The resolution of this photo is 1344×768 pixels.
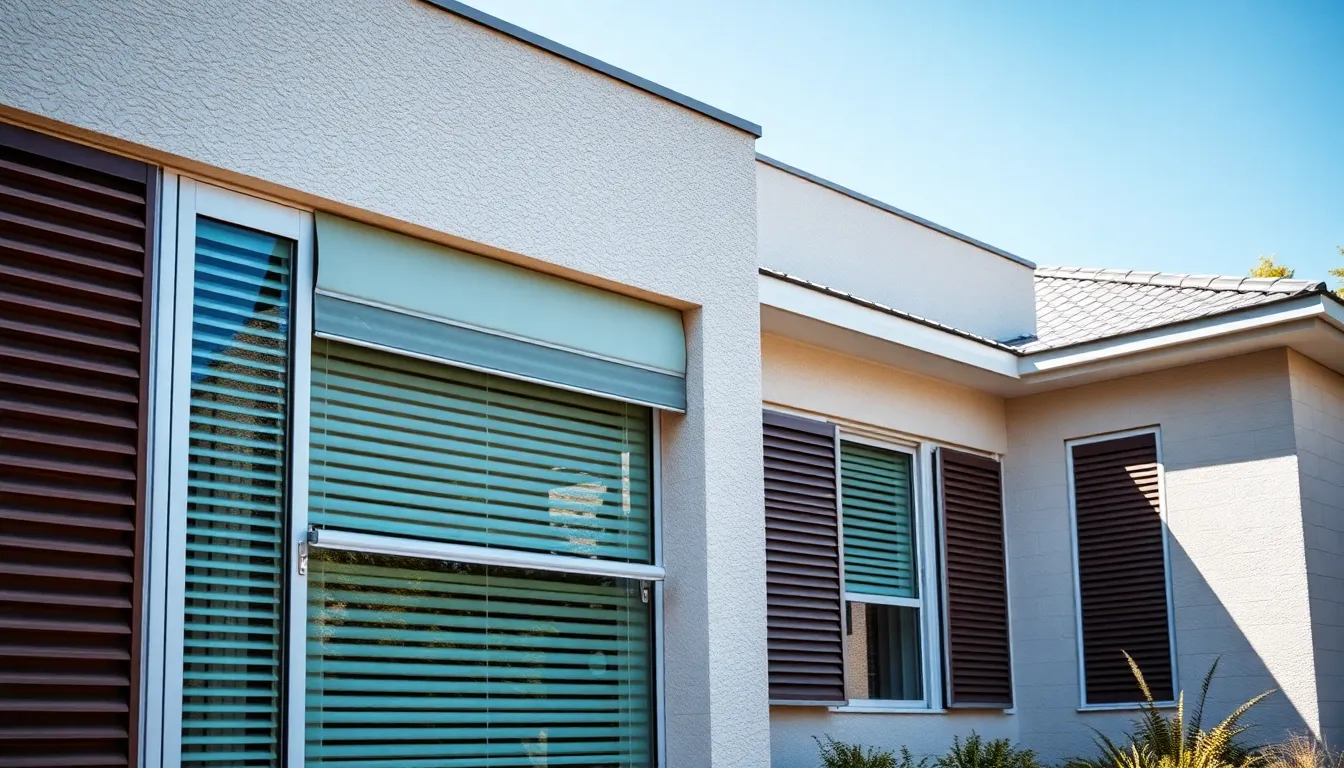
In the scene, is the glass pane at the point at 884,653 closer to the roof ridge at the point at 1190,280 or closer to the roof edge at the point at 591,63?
the roof ridge at the point at 1190,280

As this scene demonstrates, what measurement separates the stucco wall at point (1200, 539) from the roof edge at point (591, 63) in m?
4.14

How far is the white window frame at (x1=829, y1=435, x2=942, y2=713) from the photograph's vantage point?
947 centimetres

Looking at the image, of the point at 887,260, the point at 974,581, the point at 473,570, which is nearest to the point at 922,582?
the point at 974,581

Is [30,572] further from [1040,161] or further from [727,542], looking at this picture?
[1040,161]

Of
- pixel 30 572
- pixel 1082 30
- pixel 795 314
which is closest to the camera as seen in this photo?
pixel 30 572

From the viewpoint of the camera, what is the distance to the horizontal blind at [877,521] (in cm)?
946

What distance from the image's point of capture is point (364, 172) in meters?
5.80

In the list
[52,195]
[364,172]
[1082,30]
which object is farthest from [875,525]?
[1082,30]

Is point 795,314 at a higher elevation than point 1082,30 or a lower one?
lower

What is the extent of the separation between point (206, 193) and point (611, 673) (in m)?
2.92

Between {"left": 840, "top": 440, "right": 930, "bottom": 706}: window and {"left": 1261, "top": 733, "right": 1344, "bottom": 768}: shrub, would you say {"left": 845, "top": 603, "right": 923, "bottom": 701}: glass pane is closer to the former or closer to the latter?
{"left": 840, "top": 440, "right": 930, "bottom": 706}: window

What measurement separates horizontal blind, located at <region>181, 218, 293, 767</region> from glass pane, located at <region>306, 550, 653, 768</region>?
249 millimetres

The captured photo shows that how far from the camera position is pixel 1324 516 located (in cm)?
959

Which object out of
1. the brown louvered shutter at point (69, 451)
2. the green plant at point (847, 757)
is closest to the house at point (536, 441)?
the brown louvered shutter at point (69, 451)
